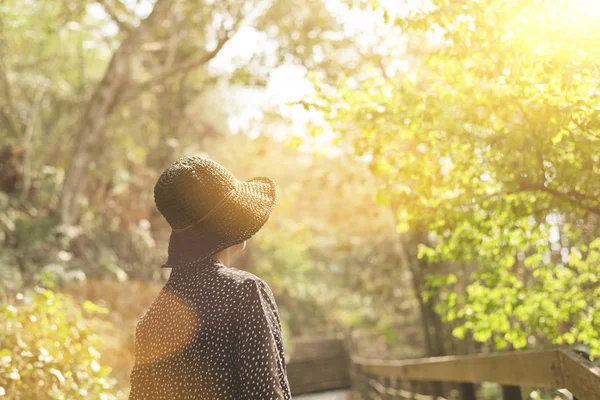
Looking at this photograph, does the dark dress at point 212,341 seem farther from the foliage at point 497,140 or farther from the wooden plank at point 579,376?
the foliage at point 497,140

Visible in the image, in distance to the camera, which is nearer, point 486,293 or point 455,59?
point 455,59

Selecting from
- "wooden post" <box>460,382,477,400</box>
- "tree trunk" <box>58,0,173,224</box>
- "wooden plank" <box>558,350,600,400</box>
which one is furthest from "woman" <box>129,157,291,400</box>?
"tree trunk" <box>58,0,173,224</box>

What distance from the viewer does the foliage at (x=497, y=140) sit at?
2998 millimetres

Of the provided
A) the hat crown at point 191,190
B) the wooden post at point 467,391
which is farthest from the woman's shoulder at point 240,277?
the wooden post at point 467,391

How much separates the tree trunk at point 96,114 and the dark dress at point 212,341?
1046 centimetres

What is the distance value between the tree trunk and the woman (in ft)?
34.2

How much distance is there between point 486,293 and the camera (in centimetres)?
459

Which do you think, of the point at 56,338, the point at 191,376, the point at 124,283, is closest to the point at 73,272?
the point at 124,283

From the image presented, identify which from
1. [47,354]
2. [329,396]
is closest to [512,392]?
[47,354]

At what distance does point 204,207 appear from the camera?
2.21 meters

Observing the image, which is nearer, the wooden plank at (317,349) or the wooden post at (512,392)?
the wooden post at (512,392)

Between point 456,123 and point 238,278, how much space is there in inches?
86.1

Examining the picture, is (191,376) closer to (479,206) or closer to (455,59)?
(479,206)

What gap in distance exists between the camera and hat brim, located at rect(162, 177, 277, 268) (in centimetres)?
223
